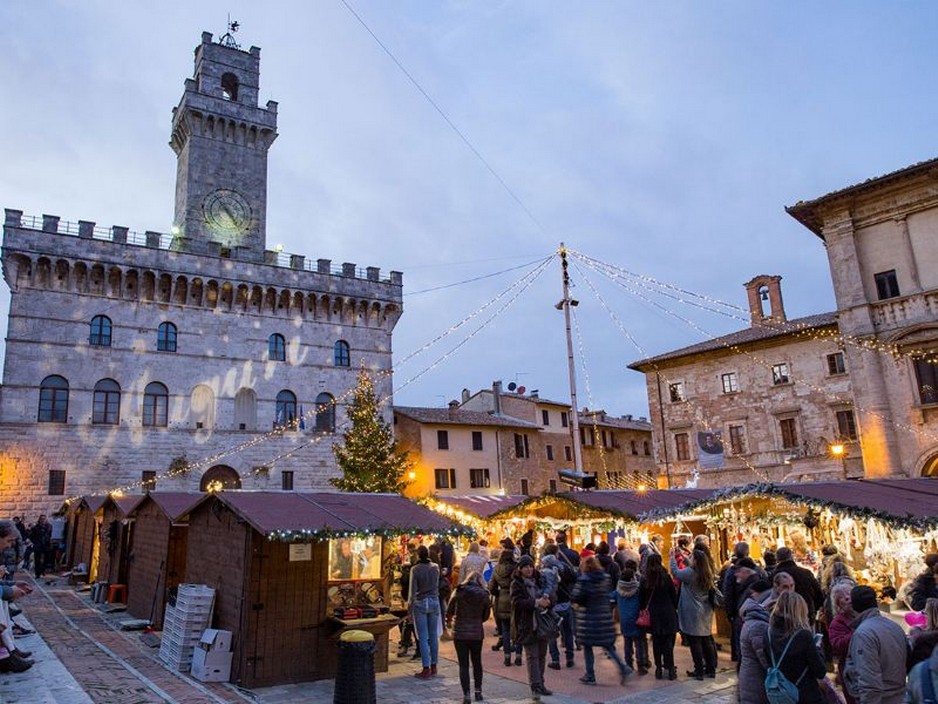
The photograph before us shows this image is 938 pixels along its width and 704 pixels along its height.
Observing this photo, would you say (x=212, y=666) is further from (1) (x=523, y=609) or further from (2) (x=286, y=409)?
(2) (x=286, y=409)

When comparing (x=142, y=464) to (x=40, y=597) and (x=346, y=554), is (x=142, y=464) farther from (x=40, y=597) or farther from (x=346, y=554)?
(x=346, y=554)

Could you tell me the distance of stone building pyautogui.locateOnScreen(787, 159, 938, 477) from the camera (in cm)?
2067

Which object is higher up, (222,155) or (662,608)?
(222,155)

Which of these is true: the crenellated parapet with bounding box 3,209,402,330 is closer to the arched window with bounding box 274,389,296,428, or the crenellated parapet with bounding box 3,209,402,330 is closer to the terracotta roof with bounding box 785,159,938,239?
the arched window with bounding box 274,389,296,428

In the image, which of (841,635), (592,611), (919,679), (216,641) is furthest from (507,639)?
(919,679)

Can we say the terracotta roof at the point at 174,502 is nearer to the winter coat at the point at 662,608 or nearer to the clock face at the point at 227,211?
the winter coat at the point at 662,608

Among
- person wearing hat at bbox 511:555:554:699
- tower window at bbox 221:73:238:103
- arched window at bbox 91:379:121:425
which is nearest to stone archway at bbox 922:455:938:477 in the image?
person wearing hat at bbox 511:555:554:699

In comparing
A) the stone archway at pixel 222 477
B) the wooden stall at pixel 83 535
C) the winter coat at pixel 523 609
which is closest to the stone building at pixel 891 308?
the winter coat at pixel 523 609

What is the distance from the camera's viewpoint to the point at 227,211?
3462 cm

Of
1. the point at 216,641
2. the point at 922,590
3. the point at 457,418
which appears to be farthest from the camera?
the point at 457,418

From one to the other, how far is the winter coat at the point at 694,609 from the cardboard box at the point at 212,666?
21.1 ft

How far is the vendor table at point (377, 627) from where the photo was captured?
959 cm

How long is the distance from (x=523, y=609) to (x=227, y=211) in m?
31.2

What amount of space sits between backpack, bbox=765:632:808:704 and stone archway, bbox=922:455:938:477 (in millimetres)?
19446
